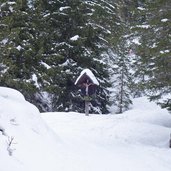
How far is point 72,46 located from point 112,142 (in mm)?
13174

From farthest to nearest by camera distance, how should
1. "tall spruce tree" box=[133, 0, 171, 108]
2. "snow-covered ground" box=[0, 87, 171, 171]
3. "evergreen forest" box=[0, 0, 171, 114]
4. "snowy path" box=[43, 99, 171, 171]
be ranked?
"evergreen forest" box=[0, 0, 171, 114] → "tall spruce tree" box=[133, 0, 171, 108] → "snowy path" box=[43, 99, 171, 171] → "snow-covered ground" box=[0, 87, 171, 171]

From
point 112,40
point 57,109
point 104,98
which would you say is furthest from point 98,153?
point 104,98

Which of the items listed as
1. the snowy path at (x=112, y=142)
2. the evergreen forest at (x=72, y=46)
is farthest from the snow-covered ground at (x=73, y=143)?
the evergreen forest at (x=72, y=46)

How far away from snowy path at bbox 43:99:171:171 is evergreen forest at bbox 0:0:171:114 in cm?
161

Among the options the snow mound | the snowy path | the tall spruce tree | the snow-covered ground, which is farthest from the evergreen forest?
the snow mound

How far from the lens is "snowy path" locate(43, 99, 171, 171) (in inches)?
366

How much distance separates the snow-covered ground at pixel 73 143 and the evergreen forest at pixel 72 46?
1881mm

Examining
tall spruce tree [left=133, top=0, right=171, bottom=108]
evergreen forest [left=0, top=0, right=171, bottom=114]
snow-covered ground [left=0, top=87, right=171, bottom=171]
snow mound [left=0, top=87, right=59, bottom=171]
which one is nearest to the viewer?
snow mound [left=0, top=87, right=59, bottom=171]

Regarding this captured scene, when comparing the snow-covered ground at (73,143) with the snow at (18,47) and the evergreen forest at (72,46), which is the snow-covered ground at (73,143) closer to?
the evergreen forest at (72,46)

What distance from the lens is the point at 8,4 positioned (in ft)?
68.4

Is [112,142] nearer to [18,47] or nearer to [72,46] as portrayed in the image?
[18,47]

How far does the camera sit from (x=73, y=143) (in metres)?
11.1

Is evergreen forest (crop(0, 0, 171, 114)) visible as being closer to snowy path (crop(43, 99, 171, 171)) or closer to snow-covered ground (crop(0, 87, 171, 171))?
snowy path (crop(43, 99, 171, 171))

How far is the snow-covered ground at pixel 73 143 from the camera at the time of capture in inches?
280
